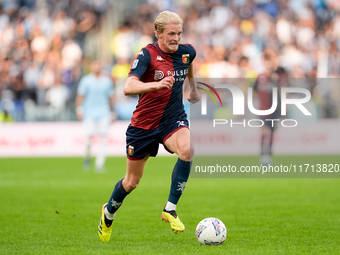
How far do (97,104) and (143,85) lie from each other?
9.09 metres

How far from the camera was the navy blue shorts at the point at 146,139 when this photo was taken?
5.86 metres

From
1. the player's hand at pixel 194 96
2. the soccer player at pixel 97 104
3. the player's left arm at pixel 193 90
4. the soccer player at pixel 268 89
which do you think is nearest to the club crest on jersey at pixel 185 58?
the player's left arm at pixel 193 90

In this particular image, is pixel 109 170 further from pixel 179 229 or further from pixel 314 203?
pixel 179 229

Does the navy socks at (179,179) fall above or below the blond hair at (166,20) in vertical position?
below

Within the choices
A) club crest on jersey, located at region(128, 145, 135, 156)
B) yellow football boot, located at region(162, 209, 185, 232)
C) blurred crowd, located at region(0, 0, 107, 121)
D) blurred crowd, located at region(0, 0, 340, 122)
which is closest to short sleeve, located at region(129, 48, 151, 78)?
club crest on jersey, located at region(128, 145, 135, 156)

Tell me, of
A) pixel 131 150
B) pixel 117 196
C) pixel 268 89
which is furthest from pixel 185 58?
pixel 268 89

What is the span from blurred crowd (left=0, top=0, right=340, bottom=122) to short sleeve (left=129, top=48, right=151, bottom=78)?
40.5 ft

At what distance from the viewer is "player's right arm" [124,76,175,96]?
5.12 m

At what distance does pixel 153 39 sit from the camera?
21.6 m

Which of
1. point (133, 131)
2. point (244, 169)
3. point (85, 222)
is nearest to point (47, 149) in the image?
point (244, 169)

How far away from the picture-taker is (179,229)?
5.69 metres

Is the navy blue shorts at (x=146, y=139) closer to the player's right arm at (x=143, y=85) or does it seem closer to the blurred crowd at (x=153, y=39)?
the player's right arm at (x=143, y=85)

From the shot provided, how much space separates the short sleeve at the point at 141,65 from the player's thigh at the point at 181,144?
77 centimetres

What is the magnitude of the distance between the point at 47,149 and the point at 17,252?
1302 cm
